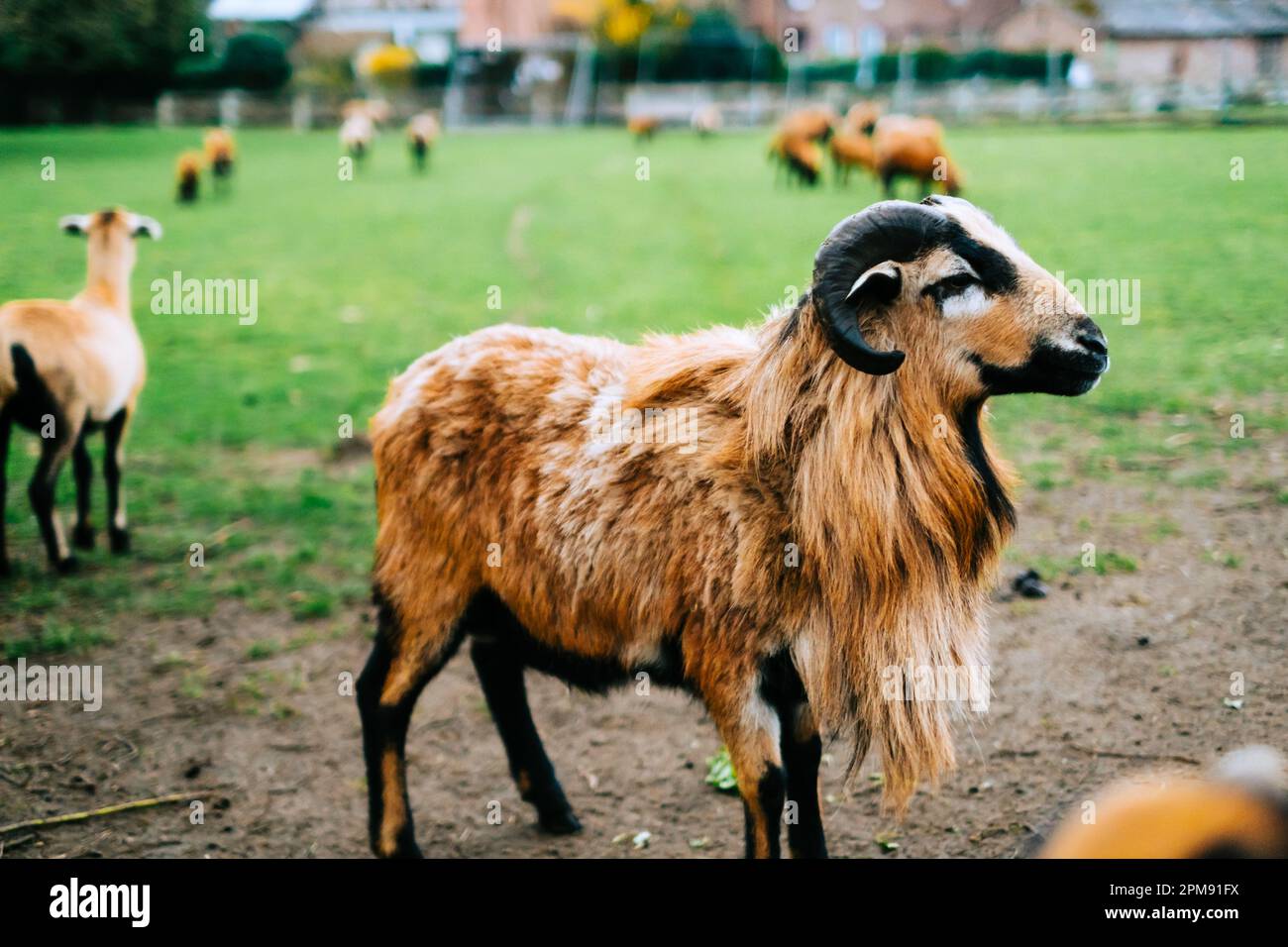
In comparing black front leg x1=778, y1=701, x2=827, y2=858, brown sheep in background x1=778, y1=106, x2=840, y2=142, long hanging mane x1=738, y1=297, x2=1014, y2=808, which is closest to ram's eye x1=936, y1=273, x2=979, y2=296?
long hanging mane x1=738, y1=297, x2=1014, y2=808

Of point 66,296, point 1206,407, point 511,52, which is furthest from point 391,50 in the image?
point 1206,407

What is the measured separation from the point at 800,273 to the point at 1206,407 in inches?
236

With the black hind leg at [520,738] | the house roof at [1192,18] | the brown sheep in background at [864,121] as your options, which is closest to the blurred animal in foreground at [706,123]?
the brown sheep in background at [864,121]

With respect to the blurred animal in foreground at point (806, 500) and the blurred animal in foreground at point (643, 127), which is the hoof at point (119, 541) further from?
the blurred animal in foreground at point (643, 127)

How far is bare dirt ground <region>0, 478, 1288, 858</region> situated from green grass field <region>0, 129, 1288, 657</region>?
0.78 metres

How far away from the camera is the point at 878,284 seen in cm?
339

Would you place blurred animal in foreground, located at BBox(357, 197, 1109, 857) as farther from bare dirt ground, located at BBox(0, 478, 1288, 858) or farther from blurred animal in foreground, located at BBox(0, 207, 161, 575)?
blurred animal in foreground, located at BBox(0, 207, 161, 575)

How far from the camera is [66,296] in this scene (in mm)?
11789

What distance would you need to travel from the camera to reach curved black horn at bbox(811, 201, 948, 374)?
3.23 metres

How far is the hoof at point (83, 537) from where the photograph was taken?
7.23 metres

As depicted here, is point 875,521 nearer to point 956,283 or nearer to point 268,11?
point 956,283

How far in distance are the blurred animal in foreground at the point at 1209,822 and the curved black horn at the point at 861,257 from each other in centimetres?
213

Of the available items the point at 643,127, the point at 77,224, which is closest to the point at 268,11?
the point at 643,127
